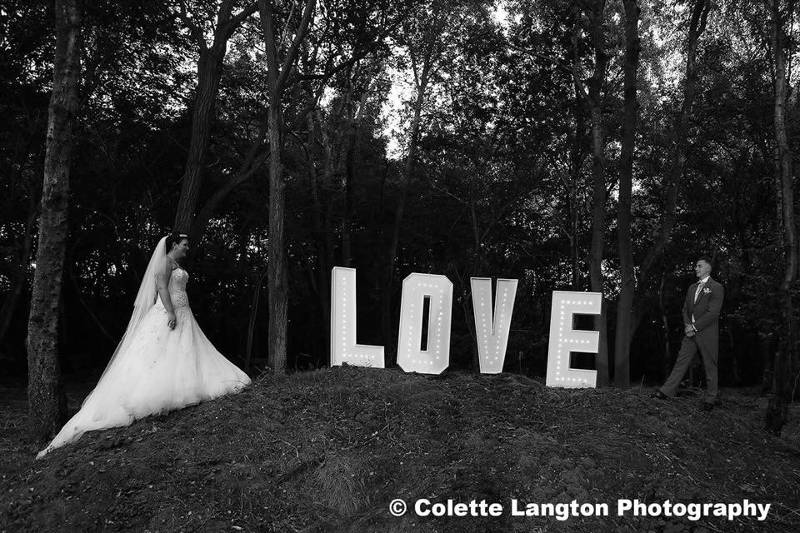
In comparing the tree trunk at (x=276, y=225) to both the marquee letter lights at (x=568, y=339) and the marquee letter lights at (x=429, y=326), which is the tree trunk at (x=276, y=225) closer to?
the marquee letter lights at (x=429, y=326)

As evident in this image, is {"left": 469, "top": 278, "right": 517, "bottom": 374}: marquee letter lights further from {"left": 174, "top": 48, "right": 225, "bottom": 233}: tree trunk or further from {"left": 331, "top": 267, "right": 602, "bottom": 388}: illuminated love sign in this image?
{"left": 174, "top": 48, "right": 225, "bottom": 233}: tree trunk

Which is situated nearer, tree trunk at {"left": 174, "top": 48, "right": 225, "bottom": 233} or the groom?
the groom

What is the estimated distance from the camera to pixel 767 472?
7.96 meters

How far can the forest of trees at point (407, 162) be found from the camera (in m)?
16.8

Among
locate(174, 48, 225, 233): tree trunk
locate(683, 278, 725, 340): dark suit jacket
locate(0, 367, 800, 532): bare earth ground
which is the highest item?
locate(174, 48, 225, 233): tree trunk

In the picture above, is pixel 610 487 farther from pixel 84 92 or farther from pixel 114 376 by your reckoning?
pixel 84 92

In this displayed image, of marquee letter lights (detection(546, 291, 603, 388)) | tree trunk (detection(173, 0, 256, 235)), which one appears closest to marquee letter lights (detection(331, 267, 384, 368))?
marquee letter lights (detection(546, 291, 603, 388))

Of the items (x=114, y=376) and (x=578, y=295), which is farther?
(x=578, y=295)

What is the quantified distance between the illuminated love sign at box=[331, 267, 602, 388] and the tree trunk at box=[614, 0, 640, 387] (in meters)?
4.43

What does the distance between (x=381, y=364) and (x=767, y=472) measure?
6237mm

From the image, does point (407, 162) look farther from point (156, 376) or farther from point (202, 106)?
point (156, 376)

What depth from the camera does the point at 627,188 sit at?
15.3m

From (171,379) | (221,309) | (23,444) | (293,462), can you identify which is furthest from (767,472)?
(221,309)

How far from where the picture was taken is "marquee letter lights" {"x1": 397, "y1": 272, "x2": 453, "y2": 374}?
1159 centimetres
